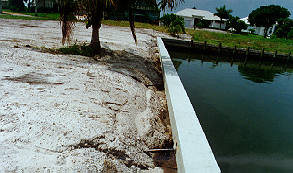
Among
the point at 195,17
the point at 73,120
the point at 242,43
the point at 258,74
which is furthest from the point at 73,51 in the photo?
the point at 195,17

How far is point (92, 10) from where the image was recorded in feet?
20.1

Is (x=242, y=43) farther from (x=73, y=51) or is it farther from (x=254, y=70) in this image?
(x=73, y=51)

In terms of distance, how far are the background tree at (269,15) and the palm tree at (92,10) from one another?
52123mm

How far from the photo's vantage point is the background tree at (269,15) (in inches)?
1938

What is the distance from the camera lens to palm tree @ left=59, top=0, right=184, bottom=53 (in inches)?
216

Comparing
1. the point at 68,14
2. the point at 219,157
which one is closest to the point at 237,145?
the point at 219,157

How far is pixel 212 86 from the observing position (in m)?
10.3

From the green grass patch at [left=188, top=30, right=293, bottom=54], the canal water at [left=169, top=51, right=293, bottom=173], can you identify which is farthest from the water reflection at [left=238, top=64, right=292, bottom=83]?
the green grass patch at [left=188, top=30, right=293, bottom=54]

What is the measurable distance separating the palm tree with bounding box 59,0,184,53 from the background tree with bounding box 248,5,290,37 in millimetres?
52123

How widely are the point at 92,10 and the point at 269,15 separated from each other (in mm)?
55886

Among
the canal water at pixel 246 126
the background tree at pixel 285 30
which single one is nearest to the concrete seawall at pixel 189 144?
the canal water at pixel 246 126

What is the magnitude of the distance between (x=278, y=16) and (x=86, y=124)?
197ft

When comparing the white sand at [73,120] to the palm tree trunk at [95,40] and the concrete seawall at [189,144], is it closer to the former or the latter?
the concrete seawall at [189,144]

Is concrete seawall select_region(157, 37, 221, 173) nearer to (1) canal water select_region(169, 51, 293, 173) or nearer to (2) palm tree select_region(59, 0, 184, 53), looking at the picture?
(1) canal water select_region(169, 51, 293, 173)
